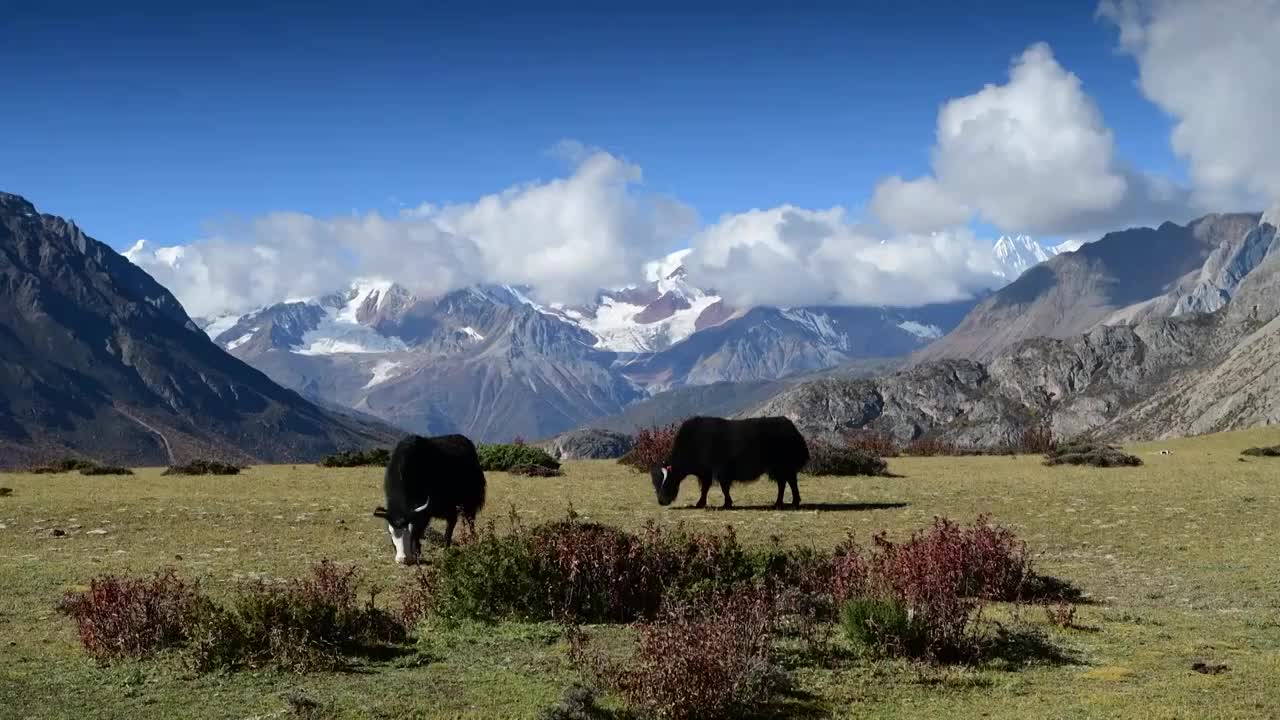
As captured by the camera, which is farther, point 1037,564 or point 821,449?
point 821,449

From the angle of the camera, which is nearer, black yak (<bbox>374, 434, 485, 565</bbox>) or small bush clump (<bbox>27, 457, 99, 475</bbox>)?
black yak (<bbox>374, 434, 485, 565</bbox>)

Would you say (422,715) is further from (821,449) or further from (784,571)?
(821,449)

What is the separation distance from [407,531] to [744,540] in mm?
6880

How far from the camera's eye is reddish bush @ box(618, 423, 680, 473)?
44219 millimetres

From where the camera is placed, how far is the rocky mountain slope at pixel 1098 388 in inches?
4806

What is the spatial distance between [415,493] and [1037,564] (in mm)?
11798

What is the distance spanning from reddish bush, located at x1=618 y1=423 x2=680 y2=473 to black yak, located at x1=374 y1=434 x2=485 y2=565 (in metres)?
20.6

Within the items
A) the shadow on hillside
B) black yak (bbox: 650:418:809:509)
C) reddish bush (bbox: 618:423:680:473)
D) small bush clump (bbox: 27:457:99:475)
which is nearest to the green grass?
the shadow on hillside

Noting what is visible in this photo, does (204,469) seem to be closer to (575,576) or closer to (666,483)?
(666,483)

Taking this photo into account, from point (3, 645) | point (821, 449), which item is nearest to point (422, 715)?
point (3, 645)

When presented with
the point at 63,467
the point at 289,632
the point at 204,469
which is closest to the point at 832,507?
the point at 289,632

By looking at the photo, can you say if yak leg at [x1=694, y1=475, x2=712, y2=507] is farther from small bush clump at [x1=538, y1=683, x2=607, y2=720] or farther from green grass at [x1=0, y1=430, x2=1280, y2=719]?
small bush clump at [x1=538, y1=683, x2=607, y2=720]

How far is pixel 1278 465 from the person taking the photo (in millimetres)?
41750

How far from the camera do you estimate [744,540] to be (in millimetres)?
21578
